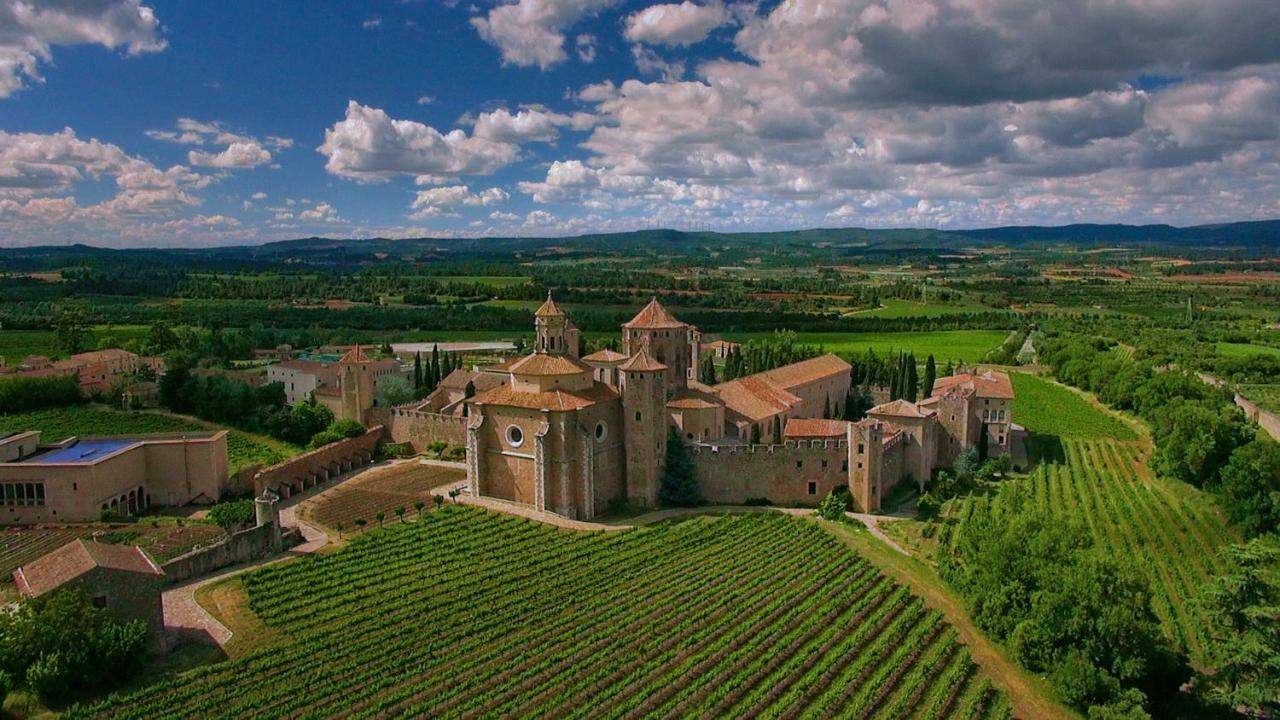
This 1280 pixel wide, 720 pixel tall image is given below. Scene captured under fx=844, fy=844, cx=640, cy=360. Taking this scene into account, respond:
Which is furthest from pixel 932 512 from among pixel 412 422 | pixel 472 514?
pixel 412 422

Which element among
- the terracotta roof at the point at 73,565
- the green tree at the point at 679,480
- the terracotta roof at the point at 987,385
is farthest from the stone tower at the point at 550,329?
the terracotta roof at the point at 987,385

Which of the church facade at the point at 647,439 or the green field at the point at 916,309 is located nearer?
the church facade at the point at 647,439

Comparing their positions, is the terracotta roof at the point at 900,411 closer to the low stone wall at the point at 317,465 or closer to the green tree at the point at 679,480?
the green tree at the point at 679,480

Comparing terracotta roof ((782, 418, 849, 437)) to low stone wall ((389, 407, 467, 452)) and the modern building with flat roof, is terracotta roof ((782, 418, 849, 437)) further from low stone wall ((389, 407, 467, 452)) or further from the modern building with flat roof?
the modern building with flat roof

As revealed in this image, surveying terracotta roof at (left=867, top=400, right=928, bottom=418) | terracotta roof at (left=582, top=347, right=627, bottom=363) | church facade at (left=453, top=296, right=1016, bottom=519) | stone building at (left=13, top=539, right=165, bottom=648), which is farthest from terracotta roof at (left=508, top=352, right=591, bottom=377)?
stone building at (left=13, top=539, right=165, bottom=648)

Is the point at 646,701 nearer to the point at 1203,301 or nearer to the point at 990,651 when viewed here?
the point at 990,651

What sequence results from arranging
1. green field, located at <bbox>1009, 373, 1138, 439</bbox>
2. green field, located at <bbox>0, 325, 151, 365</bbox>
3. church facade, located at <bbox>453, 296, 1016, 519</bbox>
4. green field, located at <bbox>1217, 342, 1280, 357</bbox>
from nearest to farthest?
1. church facade, located at <bbox>453, 296, 1016, 519</bbox>
2. green field, located at <bbox>1009, 373, 1138, 439</bbox>
3. green field, located at <bbox>0, 325, 151, 365</bbox>
4. green field, located at <bbox>1217, 342, 1280, 357</bbox>

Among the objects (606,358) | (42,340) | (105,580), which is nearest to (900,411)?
(606,358)

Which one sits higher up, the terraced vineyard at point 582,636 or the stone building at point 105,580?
the stone building at point 105,580
